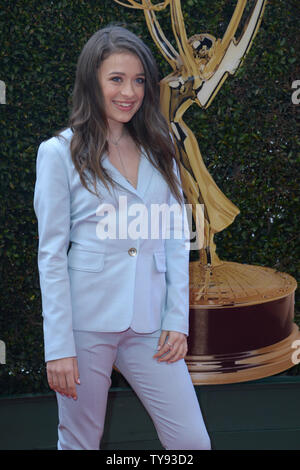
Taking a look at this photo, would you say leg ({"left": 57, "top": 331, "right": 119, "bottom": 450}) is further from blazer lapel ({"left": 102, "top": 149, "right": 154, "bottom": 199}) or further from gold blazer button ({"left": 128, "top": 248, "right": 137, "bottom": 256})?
blazer lapel ({"left": 102, "top": 149, "right": 154, "bottom": 199})

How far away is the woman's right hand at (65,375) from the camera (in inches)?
48.0

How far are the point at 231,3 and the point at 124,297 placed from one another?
5.85 ft

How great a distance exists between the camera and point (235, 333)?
206cm

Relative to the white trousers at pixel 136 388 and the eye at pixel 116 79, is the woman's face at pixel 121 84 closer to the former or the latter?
the eye at pixel 116 79

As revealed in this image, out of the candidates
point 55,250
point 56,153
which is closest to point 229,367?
point 55,250

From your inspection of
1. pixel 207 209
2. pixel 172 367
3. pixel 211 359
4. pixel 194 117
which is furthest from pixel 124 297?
pixel 194 117

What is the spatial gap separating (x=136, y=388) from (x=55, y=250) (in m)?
0.41

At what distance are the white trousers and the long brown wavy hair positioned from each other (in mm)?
368

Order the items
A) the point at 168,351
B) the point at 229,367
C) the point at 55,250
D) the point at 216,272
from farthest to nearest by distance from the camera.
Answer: the point at 216,272
the point at 229,367
the point at 168,351
the point at 55,250

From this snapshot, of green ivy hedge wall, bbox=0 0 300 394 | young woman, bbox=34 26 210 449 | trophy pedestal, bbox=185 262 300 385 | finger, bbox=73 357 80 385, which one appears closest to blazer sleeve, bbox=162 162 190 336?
young woman, bbox=34 26 210 449

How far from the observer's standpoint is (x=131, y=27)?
2.38 meters

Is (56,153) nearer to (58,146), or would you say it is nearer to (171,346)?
(58,146)

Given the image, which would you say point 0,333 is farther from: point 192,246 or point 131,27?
point 131,27

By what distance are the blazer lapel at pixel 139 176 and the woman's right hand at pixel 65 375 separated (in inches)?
16.5
